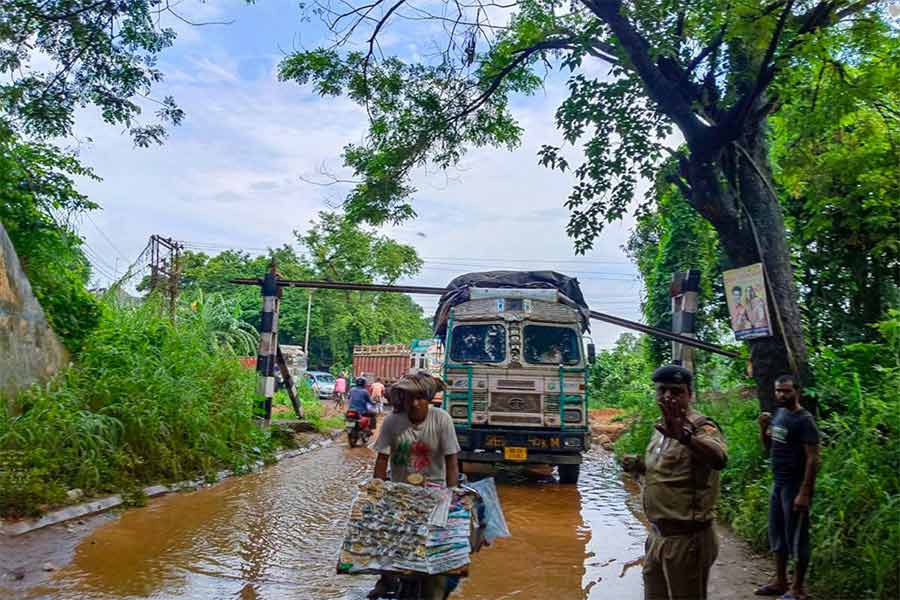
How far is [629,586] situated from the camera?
19.0 ft

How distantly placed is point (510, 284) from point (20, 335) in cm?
725

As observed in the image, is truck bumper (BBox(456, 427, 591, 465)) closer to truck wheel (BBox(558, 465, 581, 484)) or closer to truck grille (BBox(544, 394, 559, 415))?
truck grille (BBox(544, 394, 559, 415))

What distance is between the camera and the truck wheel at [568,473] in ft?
35.1

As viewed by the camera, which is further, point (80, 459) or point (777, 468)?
point (80, 459)

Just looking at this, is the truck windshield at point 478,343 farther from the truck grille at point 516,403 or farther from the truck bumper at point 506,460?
the truck bumper at point 506,460

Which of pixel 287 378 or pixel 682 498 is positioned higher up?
pixel 287 378

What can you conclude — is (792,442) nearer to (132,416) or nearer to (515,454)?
(515,454)

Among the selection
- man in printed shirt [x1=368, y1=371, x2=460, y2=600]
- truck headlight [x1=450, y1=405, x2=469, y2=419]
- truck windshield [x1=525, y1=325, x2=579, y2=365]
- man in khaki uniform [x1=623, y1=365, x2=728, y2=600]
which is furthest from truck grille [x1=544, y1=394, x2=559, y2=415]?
man in khaki uniform [x1=623, y1=365, x2=728, y2=600]

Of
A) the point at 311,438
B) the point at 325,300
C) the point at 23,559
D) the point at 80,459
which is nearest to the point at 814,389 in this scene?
the point at 23,559

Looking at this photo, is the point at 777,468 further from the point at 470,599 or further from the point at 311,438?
the point at 311,438

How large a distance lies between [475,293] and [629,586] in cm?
607

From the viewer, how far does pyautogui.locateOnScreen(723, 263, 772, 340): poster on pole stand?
6.91 m

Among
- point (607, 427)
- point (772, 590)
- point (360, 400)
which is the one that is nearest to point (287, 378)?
point (360, 400)

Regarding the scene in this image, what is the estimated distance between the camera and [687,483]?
3342mm
